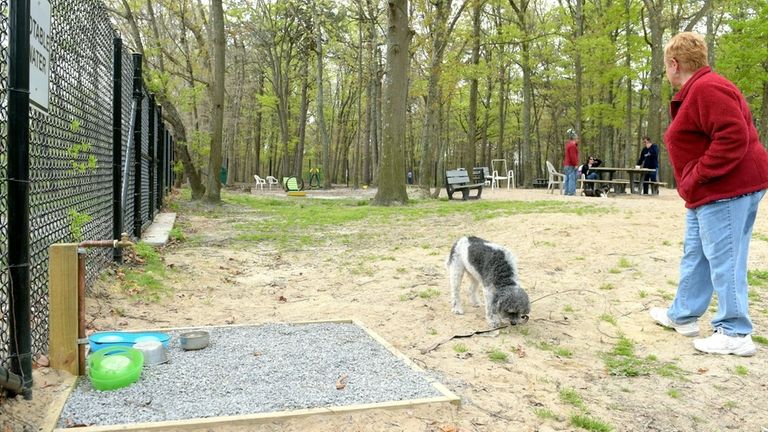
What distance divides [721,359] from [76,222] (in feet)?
15.2

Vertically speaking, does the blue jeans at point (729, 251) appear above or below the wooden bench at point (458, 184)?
below

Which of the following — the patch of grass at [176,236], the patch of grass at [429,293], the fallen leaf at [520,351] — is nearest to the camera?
the fallen leaf at [520,351]

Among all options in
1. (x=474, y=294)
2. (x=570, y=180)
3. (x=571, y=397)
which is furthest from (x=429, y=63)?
(x=571, y=397)

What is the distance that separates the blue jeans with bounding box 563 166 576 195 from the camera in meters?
17.7

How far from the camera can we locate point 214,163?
14.4m

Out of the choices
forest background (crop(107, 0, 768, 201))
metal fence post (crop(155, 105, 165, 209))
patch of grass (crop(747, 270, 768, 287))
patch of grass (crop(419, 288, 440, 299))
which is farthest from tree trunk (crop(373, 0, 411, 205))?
patch of grass (crop(747, 270, 768, 287))

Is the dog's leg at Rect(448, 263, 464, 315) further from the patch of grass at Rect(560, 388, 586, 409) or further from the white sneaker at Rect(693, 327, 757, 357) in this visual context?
the white sneaker at Rect(693, 327, 757, 357)

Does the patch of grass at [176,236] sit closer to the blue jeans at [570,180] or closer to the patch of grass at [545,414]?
the patch of grass at [545,414]

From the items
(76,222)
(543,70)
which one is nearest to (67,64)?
(76,222)

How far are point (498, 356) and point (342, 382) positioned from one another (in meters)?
1.23

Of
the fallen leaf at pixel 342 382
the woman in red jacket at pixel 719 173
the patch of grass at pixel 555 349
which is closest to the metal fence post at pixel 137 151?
the fallen leaf at pixel 342 382

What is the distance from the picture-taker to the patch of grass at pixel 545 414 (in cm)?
302

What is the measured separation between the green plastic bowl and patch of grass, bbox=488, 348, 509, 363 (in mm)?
2188

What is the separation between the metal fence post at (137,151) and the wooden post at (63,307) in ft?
15.8
